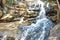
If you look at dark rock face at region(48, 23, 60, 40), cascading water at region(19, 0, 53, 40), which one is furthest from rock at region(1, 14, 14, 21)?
dark rock face at region(48, 23, 60, 40)

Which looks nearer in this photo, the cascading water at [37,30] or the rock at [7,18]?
the cascading water at [37,30]

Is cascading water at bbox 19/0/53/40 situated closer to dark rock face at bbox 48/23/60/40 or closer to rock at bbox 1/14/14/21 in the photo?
dark rock face at bbox 48/23/60/40

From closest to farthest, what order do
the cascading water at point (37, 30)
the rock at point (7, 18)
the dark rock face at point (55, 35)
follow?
the dark rock face at point (55, 35) < the cascading water at point (37, 30) < the rock at point (7, 18)

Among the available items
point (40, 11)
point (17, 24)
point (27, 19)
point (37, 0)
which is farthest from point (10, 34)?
point (37, 0)

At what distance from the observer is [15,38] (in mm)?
8383

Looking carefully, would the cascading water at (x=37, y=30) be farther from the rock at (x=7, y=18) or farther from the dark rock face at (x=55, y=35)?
the rock at (x=7, y=18)

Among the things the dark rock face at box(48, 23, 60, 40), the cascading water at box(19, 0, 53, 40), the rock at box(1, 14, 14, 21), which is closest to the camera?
the dark rock face at box(48, 23, 60, 40)

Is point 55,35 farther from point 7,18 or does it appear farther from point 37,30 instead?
point 7,18

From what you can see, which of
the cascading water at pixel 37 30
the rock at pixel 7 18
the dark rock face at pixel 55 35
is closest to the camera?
the dark rock face at pixel 55 35

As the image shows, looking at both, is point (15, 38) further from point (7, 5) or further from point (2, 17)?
point (7, 5)

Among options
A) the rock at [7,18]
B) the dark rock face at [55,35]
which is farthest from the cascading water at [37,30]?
the rock at [7,18]

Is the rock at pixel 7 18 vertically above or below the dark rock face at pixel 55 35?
above

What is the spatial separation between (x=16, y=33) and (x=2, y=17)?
3.08m

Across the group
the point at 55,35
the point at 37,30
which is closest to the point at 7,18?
the point at 37,30
